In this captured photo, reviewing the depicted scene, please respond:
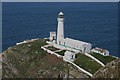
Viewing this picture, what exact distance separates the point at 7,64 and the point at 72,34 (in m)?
39.5

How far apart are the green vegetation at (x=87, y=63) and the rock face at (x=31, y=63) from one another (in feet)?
8.62

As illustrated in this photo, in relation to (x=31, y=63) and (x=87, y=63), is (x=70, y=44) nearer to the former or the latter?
(x=87, y=63)

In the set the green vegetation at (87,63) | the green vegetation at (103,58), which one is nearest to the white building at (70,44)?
the green vegetation at (87,63)

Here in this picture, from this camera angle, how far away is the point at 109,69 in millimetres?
15414

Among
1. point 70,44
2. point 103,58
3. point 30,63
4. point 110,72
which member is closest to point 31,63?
point 30,63

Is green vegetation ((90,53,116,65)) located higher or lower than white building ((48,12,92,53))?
lower

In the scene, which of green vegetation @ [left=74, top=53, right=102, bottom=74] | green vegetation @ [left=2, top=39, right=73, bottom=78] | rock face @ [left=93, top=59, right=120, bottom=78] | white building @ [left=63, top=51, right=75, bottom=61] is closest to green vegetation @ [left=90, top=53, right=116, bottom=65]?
green vegetation @ [left=74, top=53, right=102, bottom=74]

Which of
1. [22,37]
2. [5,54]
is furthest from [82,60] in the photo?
[22,37]

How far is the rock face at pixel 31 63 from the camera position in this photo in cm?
3860

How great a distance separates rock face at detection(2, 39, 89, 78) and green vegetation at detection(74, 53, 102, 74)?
2.63 meters

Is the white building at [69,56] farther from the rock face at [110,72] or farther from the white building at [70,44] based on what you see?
the rock face at [110,72]

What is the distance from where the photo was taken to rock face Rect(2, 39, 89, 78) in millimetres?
38603

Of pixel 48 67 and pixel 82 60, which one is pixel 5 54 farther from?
pixel 82 60

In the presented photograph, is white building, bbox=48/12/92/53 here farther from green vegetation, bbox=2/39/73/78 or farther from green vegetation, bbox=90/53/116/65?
green vegetation, bbox=2/39/73/78
